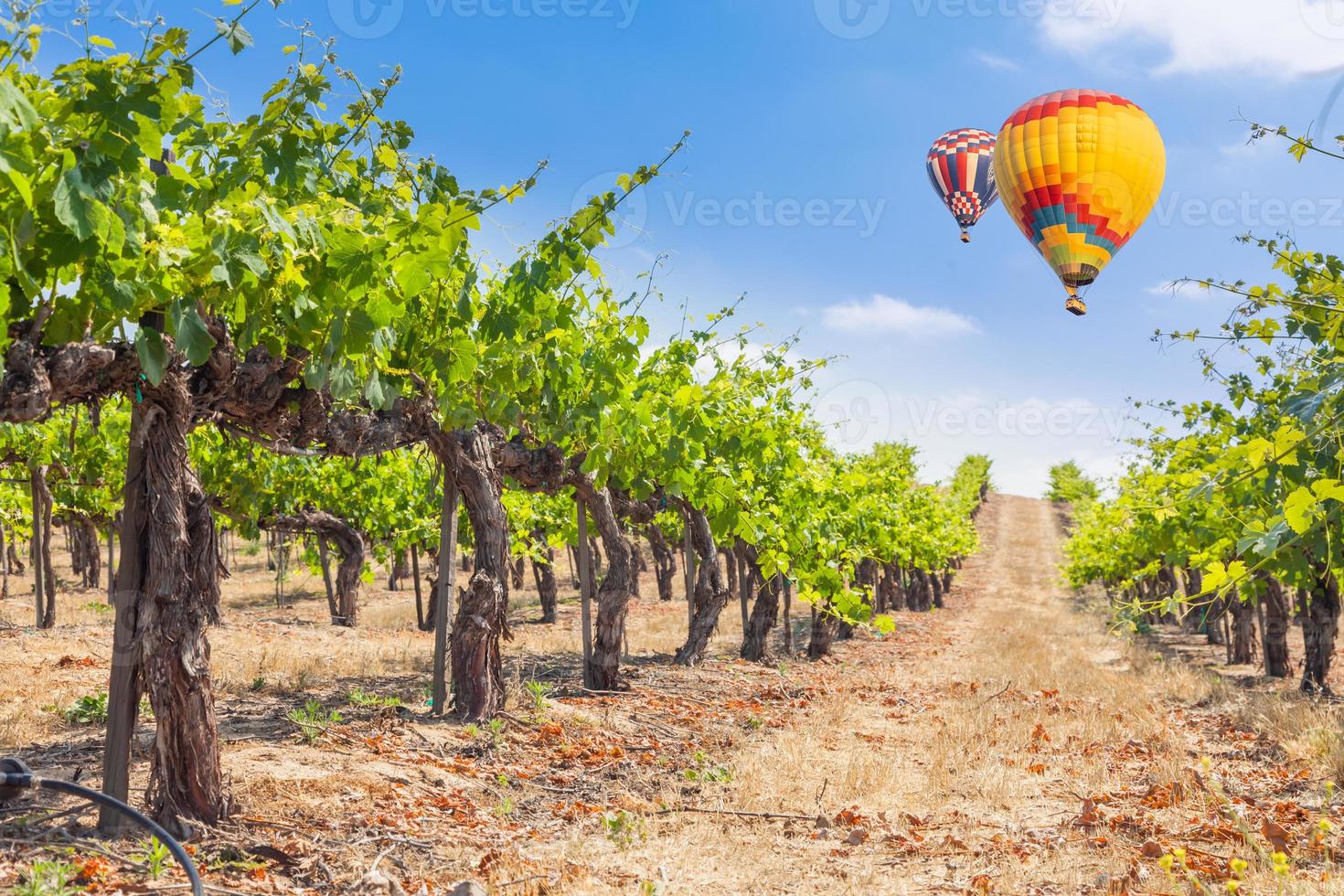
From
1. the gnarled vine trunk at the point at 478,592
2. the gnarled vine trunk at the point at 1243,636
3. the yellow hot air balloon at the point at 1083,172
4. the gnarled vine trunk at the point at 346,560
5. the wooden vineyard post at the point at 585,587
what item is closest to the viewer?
the gnarled vine trunk at the point at 478,592

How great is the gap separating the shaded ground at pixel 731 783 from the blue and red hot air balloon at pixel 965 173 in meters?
13.6

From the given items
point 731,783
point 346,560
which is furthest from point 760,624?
point 346,560

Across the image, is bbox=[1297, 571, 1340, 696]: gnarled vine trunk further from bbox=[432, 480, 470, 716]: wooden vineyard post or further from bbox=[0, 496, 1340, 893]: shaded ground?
bbox=[432, 480, 470, 716]: wooden vineyard post

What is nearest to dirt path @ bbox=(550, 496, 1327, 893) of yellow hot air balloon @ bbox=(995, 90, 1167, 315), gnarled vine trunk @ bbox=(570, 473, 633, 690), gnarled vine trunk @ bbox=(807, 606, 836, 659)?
gnarled vine trunk @ bbox=(570, 473, 633, 690)

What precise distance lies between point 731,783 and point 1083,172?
1319cm

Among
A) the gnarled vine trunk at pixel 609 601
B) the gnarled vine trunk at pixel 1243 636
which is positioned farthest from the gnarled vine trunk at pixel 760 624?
the gnarled vine trunk at pixel 1243 636

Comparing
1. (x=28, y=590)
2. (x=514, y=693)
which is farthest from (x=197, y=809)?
(x=28, y=590)

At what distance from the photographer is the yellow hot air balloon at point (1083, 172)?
1546 cm

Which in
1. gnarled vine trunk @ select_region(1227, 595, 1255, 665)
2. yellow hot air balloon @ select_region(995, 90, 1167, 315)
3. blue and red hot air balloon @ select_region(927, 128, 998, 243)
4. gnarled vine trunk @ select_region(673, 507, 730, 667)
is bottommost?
gnarled vine trunk @ select_region(1227, 595, 1255, 665)

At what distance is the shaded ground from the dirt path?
26mm

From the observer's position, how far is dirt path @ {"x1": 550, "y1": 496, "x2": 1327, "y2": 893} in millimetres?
4691

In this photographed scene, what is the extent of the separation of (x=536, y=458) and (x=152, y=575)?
4.78 meters

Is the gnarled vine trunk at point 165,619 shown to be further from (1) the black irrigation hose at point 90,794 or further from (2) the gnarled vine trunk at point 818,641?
(2) the gnarled vine trunk at point 818,641

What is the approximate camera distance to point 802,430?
12703 mm
